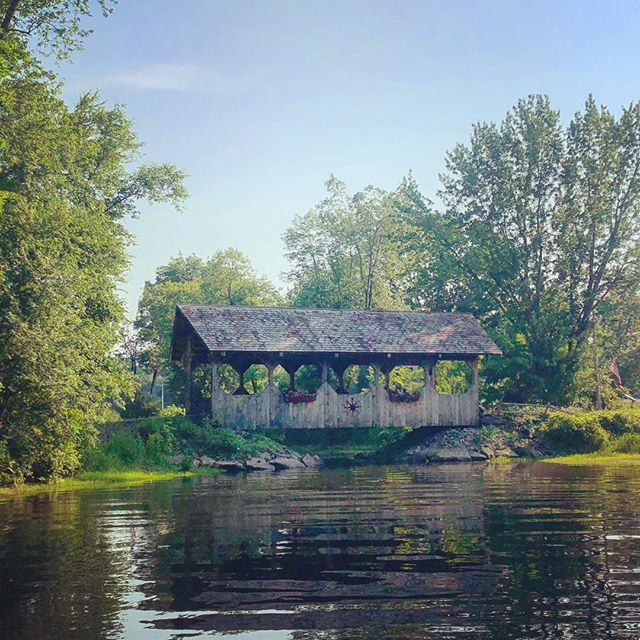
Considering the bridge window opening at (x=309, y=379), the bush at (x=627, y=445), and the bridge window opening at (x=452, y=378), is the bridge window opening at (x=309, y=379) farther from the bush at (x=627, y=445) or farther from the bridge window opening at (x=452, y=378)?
the bush at (x=627, y=445)

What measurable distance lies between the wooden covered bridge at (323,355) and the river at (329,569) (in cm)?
1999

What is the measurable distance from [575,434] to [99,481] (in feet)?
72.8

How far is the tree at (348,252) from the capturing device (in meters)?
66.9

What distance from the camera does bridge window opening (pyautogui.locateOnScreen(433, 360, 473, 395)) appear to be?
177 ft

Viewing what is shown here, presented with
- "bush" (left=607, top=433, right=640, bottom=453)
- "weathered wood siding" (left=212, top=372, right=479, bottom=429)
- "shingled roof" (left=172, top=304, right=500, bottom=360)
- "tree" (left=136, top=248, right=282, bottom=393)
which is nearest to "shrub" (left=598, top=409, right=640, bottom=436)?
"bush" (left=607, top=433, right=640, bottom=453)

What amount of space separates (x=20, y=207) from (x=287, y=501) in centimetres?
1239

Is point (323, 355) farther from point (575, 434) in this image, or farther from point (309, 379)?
point (575, 434)

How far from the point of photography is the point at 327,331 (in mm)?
41062

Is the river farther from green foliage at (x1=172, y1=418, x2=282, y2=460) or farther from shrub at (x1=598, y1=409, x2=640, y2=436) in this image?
shrub at (x1=598, y1=409, x2=640, y2=436)

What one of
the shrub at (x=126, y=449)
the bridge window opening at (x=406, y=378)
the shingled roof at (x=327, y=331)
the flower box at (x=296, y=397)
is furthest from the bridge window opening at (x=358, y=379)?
the shrub at (x=126, y=449)

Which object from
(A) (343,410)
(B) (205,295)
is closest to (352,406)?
(A) (343,410)

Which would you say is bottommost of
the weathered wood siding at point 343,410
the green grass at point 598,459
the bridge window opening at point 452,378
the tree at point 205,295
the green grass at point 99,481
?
the green grass at point 598,459

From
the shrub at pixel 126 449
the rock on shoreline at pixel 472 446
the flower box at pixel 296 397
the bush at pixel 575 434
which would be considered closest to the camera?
the shrub at pixel 126 449

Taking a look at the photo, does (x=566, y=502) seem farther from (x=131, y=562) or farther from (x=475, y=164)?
(x=475, y=164)
